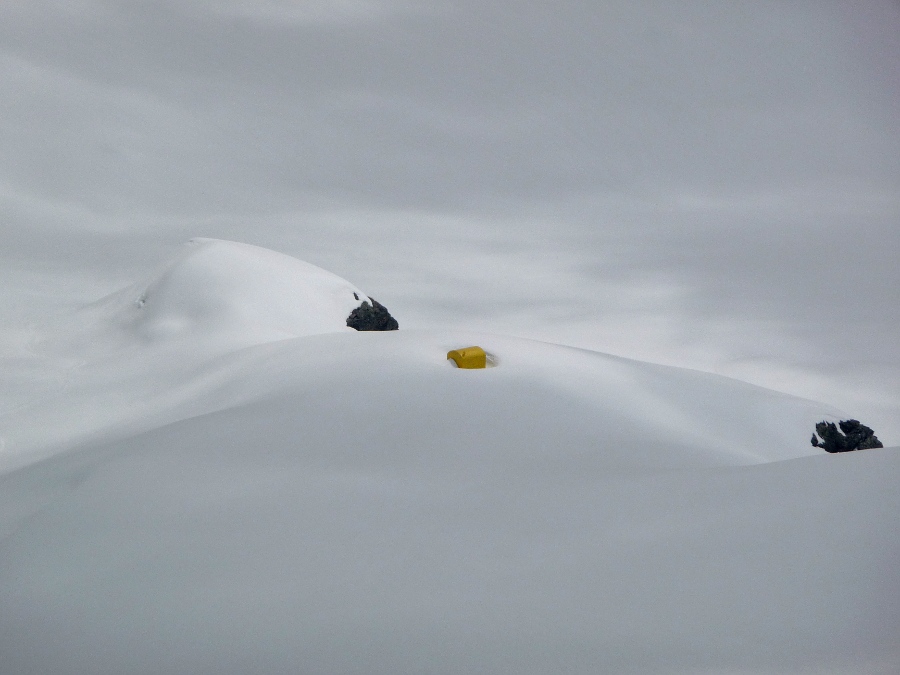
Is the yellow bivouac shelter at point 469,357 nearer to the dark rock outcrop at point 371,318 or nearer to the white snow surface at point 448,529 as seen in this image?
the white snow surface at point 448,529

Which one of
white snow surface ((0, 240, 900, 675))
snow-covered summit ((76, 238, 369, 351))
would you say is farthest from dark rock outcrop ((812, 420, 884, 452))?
snow-covered summit ((76, 238, 369, 351))

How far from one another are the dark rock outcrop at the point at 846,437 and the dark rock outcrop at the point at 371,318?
159 inches

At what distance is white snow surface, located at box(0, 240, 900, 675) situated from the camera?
206 cm

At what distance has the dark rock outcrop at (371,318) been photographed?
23.8ft

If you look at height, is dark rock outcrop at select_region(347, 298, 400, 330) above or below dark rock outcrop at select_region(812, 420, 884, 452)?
above

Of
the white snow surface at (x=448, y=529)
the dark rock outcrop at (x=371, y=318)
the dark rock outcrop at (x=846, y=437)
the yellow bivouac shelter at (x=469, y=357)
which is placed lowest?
the white snow surface at (x=448, y=529)

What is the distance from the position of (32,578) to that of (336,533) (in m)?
1.02

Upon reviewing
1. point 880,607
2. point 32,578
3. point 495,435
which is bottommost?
point 880,607

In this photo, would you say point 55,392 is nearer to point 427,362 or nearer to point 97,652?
point 427,362

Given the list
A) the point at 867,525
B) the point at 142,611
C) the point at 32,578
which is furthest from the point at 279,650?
the point at 867,525

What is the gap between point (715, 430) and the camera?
158 inches

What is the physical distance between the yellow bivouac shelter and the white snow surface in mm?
128

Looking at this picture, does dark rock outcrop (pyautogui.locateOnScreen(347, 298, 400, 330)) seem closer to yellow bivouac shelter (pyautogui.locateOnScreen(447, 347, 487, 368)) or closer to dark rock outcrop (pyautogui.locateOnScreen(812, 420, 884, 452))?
yellow bivouac shelter (pyautogui.locateOnScreen(447, 347, 487, 368))

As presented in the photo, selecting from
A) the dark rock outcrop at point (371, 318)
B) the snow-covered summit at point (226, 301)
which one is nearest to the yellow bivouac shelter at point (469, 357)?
the snow-covered summit at point (226, 301)
